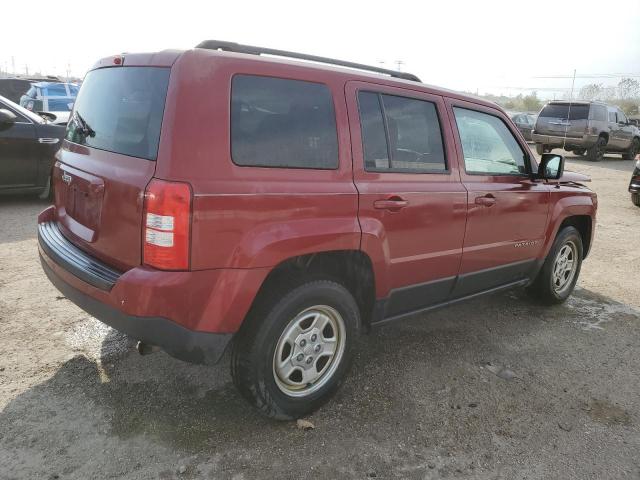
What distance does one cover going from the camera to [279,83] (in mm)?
2627

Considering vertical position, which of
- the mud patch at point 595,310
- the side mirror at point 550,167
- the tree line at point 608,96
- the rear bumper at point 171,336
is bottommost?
the mud patch at point 595,310

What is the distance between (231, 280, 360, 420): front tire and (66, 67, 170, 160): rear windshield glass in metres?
0.96

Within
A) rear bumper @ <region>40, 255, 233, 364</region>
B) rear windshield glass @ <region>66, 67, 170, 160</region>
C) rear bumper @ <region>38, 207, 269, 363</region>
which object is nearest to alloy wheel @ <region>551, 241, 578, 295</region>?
rear bumper @ <region>38, 207, 269, 363</region>

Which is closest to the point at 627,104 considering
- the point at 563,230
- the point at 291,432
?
the point at 563,230

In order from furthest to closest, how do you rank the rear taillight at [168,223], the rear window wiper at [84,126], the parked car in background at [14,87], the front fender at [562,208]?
the parked car in background at [14,87]
the front fender at [562,208]
the rear window wiper at [84,126]
the rear taillight at [168,223]

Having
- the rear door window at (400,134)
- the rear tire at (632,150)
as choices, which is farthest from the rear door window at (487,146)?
the rear tire at (632,150)

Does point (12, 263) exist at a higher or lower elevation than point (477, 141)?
lower

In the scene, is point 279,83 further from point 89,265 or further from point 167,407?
point 167,407

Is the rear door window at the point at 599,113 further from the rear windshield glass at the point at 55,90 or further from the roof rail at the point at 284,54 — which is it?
the rear windshield glass at the point at 55,90

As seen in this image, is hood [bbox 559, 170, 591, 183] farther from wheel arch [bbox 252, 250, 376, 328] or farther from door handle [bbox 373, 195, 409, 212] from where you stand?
wheel arch [bbox 252, 250, 376, 328]

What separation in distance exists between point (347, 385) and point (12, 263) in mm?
3580

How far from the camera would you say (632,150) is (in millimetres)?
19906

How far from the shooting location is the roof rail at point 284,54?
2.66 m

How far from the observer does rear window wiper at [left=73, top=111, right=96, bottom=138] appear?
2941 mm
